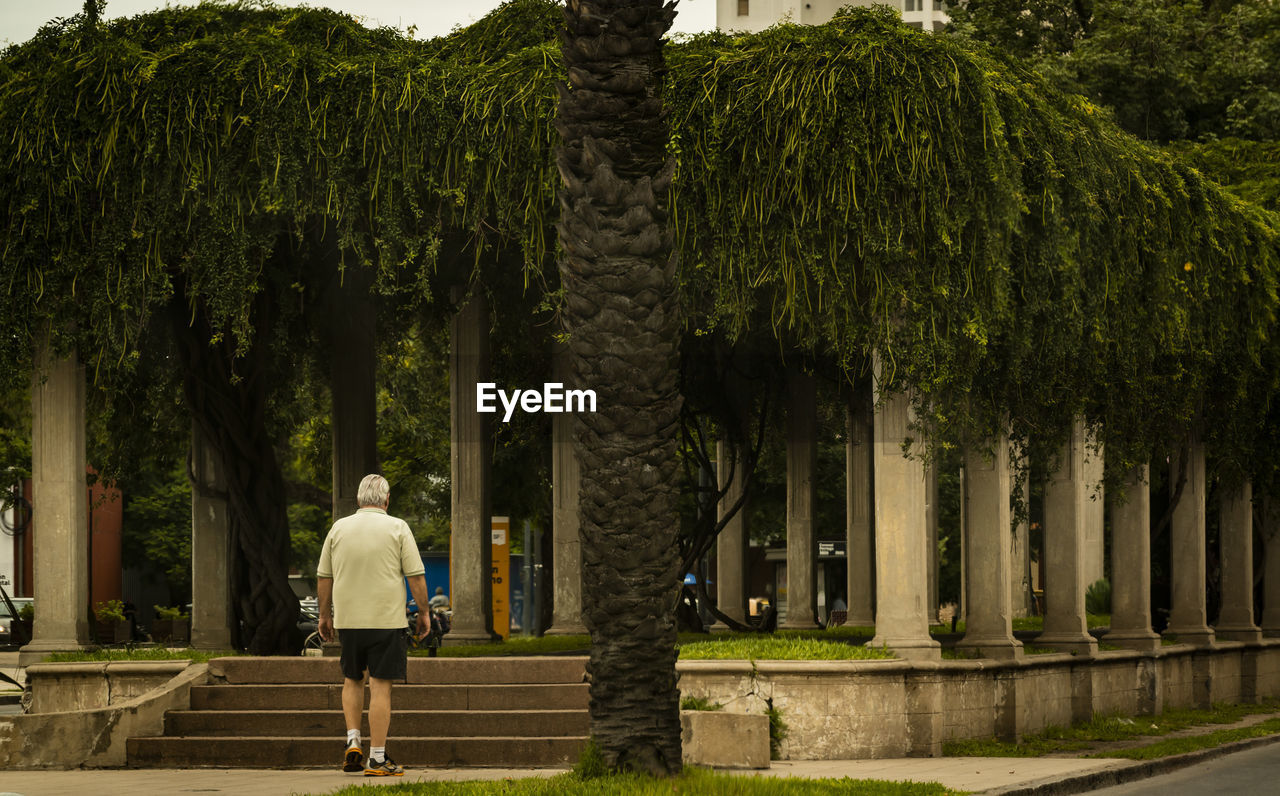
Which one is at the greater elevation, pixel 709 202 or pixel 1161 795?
pixel 709 202

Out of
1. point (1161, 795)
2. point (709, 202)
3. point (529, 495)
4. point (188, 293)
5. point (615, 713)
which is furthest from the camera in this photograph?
point (529, 495)

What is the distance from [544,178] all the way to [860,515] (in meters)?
13.9

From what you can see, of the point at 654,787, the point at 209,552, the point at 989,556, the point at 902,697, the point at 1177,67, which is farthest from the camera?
the point at 1177,67

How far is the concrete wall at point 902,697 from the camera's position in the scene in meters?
16.7

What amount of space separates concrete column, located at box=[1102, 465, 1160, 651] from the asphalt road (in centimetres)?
593

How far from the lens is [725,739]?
1515 centimetres

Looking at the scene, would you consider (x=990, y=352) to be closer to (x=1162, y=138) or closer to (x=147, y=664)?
(x=147, y=664)

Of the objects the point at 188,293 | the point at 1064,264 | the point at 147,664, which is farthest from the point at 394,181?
the point at 1064,264

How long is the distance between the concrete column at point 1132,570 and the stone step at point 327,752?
→ 504 inches

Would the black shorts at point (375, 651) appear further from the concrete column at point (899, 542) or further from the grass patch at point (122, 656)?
the concrete column at point (899, 542)

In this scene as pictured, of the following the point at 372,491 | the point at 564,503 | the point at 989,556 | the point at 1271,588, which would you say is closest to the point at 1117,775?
the point at 989,556

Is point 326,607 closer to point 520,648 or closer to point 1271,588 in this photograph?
point 520,648

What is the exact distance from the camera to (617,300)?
1176cm

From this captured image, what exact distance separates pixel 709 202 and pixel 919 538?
3925 mm
